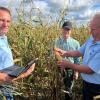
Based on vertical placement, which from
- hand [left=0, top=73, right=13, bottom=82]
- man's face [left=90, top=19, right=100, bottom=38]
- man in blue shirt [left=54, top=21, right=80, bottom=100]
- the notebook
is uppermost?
man's face [left=90, top=19, right=100, bottom=38]

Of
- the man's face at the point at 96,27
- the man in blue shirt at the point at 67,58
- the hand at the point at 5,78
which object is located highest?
the man's face at the point at 96,27

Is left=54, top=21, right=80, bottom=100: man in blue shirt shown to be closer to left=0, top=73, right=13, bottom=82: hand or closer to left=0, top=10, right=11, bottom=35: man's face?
left=0, top=10, right=11, bottom=35: man's face

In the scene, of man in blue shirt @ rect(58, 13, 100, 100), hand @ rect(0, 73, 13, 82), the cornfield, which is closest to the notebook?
hand @ rect(0, 73, 13, 82)

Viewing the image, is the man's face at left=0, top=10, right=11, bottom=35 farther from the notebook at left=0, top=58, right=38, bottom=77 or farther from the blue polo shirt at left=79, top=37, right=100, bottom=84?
the blue polo shirt at left=79, top=37, right=100, bottom=84

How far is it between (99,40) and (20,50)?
1.20 metres

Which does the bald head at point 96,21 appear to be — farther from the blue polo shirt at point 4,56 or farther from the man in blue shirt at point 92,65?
the blue polo shirt at point 4,56

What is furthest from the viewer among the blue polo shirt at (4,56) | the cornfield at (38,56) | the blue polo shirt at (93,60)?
the cornfield at (38,56)

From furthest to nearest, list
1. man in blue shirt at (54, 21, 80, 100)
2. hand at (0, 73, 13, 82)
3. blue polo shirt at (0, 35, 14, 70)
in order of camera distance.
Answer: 1. man in blue shirt at (54, 21, 80, 100)
2. blue polo shirt at (0, 35, 14, 70)
3. hand at (0, 73, 13, 82)

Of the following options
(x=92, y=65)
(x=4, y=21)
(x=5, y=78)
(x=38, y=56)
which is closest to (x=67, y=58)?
(x=38, y=56)

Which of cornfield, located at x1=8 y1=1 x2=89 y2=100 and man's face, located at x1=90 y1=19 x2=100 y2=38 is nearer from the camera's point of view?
man's face, located at x1=90 y1=19 x2=100 y2=38

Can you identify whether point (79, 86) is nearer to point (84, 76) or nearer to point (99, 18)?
point (84, 76)

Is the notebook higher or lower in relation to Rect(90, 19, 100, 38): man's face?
lower

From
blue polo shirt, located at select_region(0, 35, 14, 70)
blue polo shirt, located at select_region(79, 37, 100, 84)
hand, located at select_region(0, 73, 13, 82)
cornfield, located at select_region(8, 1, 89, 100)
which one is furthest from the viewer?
cornfield, located at select_region(8, 1, 89, 100)

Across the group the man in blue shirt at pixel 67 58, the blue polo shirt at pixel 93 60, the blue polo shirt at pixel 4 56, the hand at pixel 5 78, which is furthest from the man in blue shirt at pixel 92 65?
the hand at pixel 5 78
